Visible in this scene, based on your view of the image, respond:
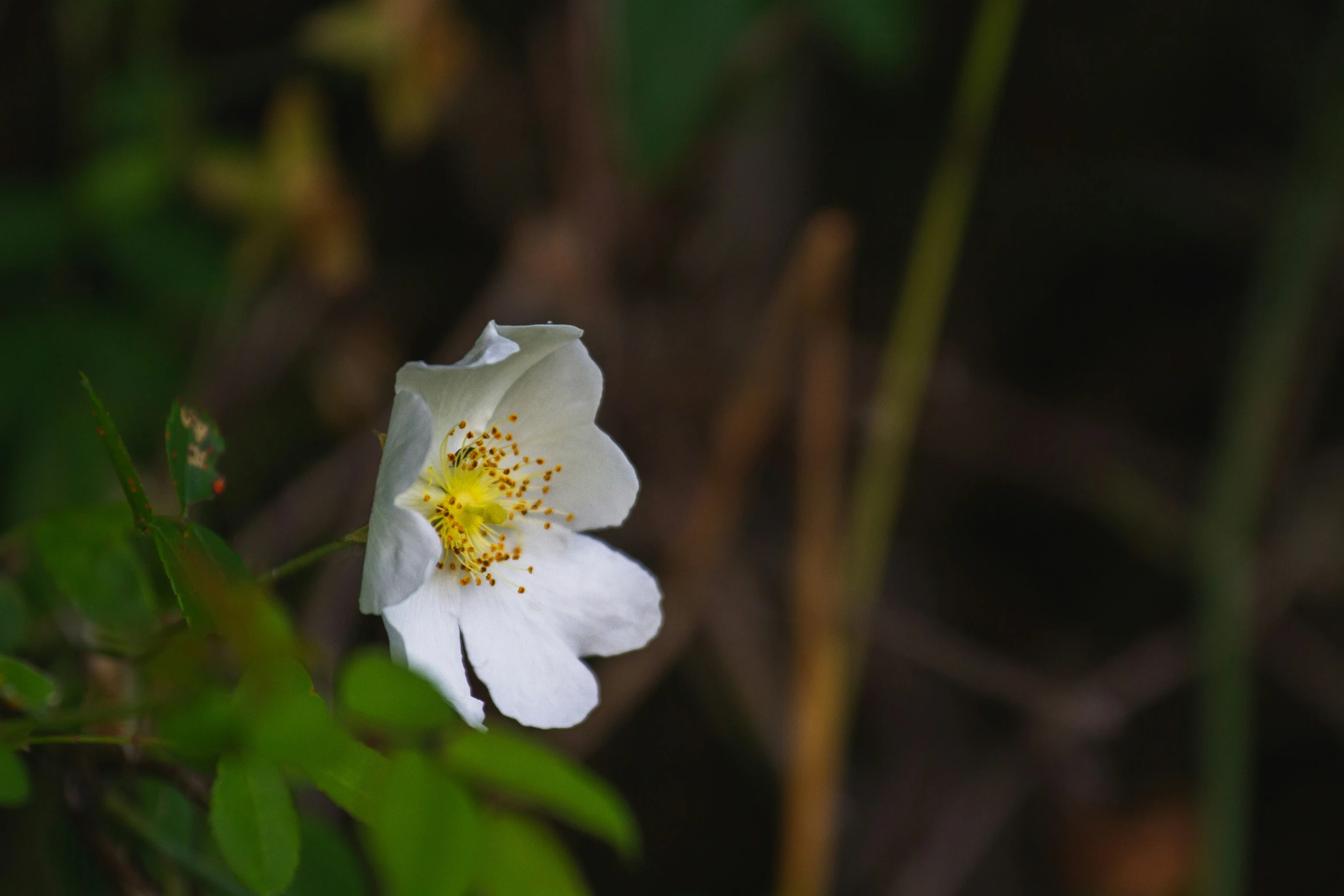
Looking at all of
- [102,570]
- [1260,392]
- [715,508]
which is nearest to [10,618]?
[102,570]

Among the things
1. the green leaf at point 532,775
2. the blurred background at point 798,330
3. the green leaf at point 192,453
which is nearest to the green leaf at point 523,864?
the green leaf at point 532,775

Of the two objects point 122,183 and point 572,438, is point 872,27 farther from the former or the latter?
point 122,183

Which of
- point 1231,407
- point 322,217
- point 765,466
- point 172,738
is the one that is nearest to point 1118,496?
point 1231,407

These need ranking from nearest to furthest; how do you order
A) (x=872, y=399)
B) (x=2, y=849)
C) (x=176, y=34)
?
1. (x=2, y=849)
2. (x=176, y=34)
3. (x=872, y=399)

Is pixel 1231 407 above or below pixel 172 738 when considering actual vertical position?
below

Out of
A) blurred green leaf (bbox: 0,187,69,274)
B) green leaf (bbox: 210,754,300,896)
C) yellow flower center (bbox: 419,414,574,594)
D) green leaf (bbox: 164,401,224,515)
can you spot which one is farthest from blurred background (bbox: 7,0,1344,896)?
green leaf (bbox: 210,754,300,896)

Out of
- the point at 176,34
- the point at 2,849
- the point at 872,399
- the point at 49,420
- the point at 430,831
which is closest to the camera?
the point at 430,831

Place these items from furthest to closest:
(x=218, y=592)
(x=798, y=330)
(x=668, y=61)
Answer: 1. (x=798, y=330)
2. (x=668, y=61)
3. (x=218, y=592)

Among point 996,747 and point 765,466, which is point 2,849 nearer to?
point 765,466
